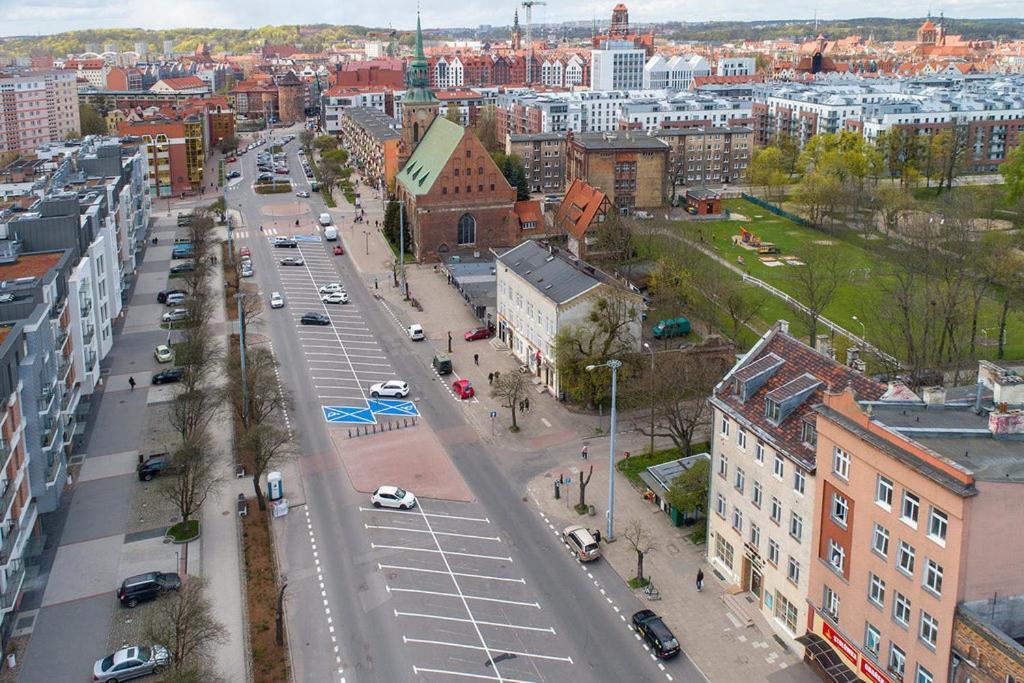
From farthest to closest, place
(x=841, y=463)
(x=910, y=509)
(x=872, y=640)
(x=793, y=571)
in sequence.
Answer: (x=793, y=571) < (x=841, y=463) < (x=872, y=640) < (x=910, y=509)

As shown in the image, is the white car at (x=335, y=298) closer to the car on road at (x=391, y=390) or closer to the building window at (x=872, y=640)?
the car on road at (x=391, y=390)

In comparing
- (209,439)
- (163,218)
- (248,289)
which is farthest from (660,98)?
(209,439)

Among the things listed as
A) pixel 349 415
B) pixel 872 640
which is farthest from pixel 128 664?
pixel 872 640

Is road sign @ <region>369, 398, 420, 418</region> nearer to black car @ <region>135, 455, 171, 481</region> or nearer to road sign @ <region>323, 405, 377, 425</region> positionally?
road sign @ <region>323, 405, 377, 425</region>

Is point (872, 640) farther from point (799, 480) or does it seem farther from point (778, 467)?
point (778, 467)

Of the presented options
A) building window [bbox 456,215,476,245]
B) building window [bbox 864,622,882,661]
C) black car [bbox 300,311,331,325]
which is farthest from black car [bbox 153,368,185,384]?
building window [bbox 864,622,882,661]

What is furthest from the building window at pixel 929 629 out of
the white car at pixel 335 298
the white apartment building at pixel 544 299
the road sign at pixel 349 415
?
the white car at pixel 335 298
